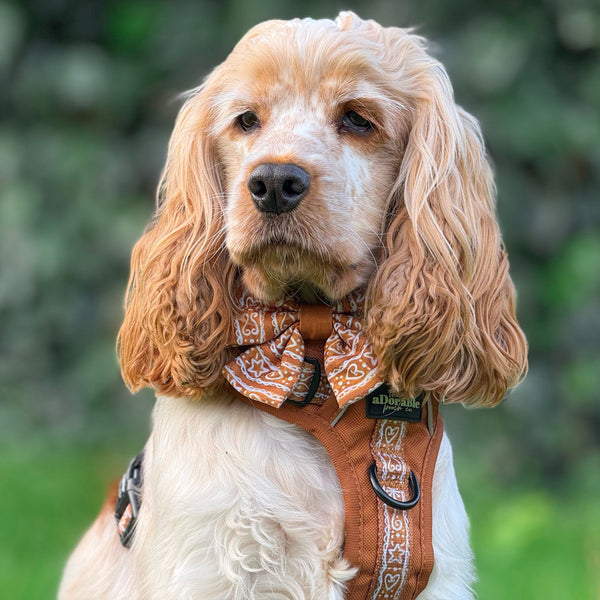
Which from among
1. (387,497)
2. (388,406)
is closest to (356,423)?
(388,406)

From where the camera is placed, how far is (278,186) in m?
2.67

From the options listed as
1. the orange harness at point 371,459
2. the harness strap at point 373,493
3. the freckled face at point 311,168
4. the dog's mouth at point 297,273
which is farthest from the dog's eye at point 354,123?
the harness strap at point 373,493

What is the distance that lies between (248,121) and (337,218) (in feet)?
1.48

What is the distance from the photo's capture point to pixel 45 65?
6605 mm

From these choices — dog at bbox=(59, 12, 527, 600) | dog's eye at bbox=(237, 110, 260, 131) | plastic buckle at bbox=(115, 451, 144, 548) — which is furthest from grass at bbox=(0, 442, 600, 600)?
dog's eye at bbox=(237, 110, 260, 131)

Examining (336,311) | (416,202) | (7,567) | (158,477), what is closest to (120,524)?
(158,477)

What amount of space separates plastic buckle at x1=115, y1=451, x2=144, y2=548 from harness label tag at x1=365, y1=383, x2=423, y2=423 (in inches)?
31.7

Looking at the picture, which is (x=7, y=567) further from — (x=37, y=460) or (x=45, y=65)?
(x=45, y=65)

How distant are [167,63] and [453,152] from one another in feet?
13.1

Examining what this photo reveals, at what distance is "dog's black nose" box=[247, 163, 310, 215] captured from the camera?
105 inches

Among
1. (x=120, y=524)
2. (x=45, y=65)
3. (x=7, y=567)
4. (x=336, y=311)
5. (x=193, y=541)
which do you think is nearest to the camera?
(x=193, y=541)

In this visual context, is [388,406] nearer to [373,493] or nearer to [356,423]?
[356,423]

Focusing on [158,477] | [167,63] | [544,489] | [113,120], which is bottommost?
[544,489]

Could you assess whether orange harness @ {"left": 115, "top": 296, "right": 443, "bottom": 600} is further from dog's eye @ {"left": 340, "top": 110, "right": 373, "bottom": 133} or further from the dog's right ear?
dog's eye @ {"left": 340, "top": 110, "right": 373, "bottom": 133}
